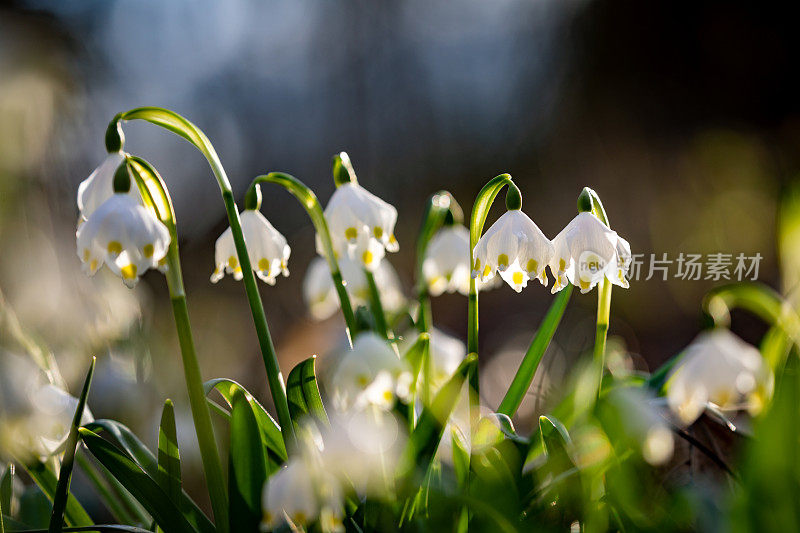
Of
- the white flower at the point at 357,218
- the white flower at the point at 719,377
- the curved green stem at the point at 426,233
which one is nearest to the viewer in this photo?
the white flower at the point at 719,377

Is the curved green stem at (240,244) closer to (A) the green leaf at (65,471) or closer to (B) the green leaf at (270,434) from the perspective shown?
(B) the green leaf at (270,434)

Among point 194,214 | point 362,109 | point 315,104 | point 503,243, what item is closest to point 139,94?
point 194,214

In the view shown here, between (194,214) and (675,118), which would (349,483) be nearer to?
(194,214)

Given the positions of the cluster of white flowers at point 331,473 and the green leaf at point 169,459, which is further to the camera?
the green leaf at point 169,459

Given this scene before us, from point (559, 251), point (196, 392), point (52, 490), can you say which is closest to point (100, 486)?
point (52, 490)

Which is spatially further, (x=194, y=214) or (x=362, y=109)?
(x=362, y=109)

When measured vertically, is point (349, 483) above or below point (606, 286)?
below

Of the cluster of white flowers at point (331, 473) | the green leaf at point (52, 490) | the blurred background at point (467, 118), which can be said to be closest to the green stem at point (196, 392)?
the cluster of white flowers at point (331, 473)
